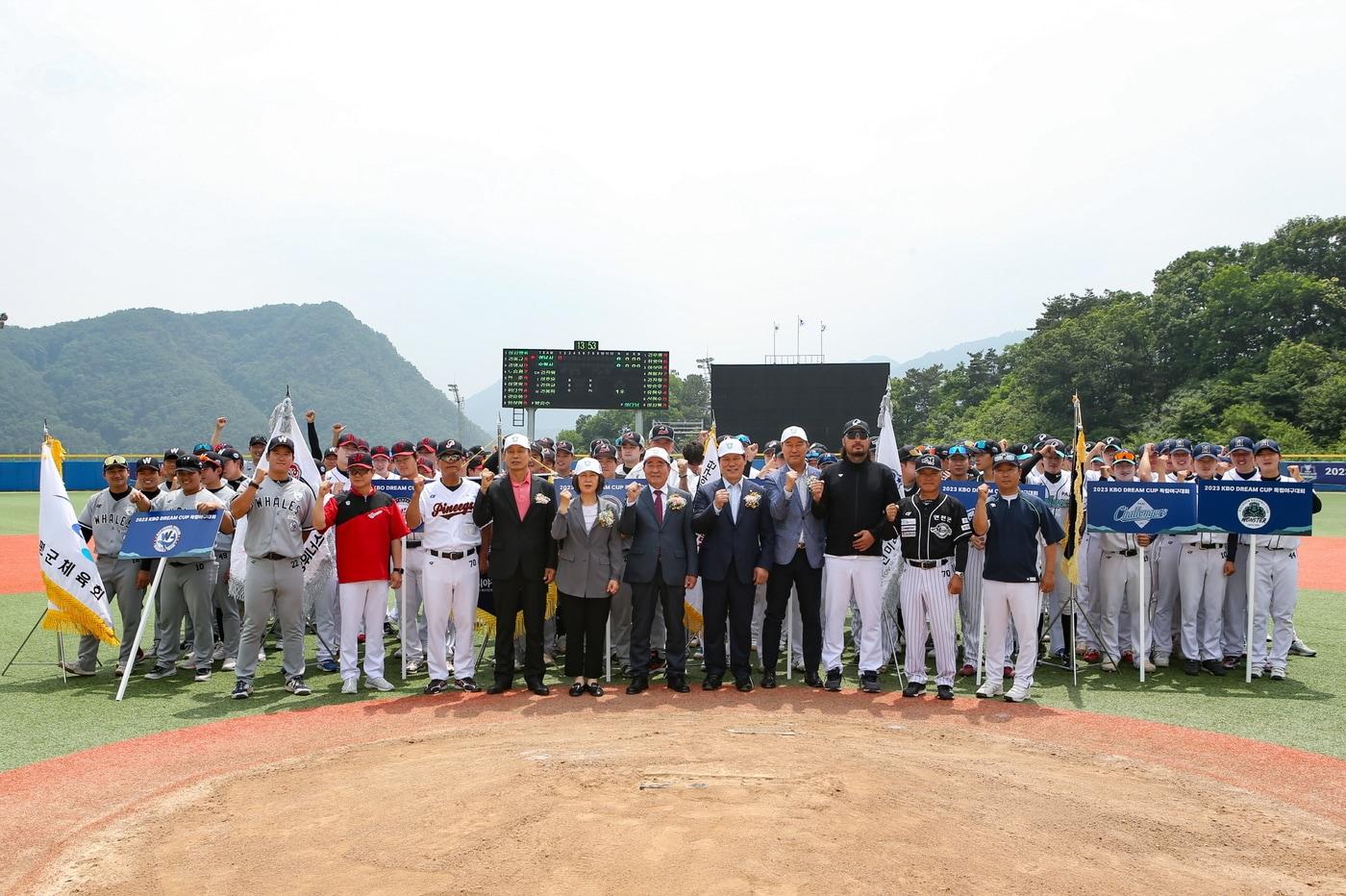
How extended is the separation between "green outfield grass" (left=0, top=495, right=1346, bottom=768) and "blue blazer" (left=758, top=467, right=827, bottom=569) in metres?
1.30

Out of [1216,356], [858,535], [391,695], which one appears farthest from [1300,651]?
[1216,356]

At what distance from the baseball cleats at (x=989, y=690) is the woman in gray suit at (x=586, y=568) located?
3490 millimetres

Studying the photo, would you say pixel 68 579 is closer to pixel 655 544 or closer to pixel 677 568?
pixel 655 544

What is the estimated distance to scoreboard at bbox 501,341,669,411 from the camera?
1435 inches

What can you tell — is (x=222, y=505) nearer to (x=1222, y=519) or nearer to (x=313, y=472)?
(x=313, y=472)

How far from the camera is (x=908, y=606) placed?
339 inches

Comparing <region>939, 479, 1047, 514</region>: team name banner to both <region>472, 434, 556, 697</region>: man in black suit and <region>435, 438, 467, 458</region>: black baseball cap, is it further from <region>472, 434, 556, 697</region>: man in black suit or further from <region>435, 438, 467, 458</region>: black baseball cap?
<region>435, 438, 467, 458</region>: black baseball cap

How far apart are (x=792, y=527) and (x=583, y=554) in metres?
2.00

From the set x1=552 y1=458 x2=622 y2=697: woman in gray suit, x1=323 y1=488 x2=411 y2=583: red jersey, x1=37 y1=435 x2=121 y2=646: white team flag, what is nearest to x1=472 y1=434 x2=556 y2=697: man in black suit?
x1=552 y1=458 x2=622 y2=697: woman in gray suit

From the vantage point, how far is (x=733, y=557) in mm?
8742

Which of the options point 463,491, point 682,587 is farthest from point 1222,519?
point 463,491

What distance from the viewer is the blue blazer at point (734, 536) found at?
28.6 feet

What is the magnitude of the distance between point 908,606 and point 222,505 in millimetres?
6747

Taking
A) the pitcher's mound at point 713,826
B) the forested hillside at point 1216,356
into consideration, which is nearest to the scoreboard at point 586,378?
the pitcher's mound at point 713,826
